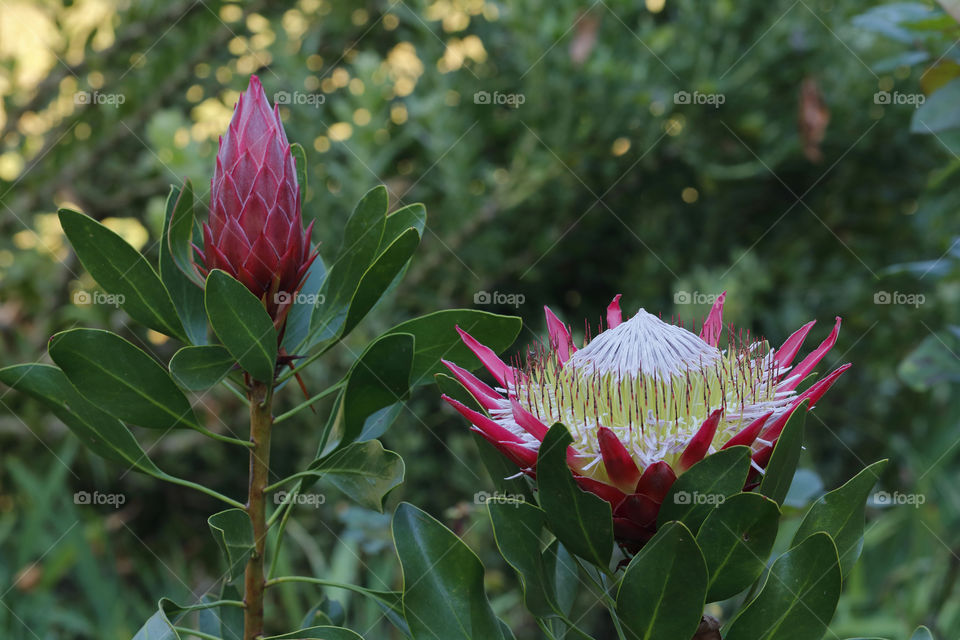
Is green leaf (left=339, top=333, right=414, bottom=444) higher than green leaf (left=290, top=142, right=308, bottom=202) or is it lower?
lower

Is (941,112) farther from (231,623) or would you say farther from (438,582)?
(231,623)

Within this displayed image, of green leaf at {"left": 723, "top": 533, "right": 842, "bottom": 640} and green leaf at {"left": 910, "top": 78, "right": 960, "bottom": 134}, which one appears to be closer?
green leaf at {"left": 723, "top": 533, "right": 842, "bottom": 640}

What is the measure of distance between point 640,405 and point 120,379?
16.8 inches

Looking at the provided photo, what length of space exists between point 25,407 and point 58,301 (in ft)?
1.04

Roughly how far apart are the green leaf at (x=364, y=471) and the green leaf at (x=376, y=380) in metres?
0.02

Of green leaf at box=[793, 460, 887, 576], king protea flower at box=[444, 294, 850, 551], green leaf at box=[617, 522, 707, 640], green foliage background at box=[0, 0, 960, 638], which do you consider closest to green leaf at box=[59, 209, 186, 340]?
king protea flower at box=[444, 294, 850, 551]

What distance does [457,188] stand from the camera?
212 cm

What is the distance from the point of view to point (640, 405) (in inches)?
26.4

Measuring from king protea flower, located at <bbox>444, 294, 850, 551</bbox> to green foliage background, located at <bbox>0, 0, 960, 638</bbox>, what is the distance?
128 cm

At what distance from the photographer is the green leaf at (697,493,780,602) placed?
0.56 m

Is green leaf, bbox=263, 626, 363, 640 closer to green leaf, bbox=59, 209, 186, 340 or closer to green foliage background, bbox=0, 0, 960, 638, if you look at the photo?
green leaf, bbox=59, 209, 186, 340

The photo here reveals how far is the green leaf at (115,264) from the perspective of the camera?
0.71 metres

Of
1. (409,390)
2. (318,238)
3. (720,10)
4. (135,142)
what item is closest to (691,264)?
(720,10)

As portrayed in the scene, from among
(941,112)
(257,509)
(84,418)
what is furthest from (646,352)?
(941,112)
